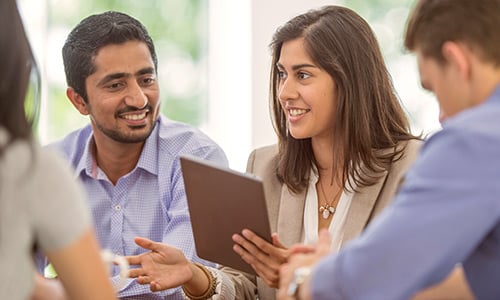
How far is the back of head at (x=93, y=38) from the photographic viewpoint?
104 inches

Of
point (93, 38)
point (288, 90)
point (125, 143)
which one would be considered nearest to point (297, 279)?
point (288, 90)

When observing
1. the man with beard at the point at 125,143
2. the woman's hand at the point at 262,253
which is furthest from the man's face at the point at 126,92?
the woman's hand at the point at 262,253

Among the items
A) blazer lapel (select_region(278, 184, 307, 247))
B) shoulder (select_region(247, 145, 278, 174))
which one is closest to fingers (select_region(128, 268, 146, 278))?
blazer lapel (select_region(278, 184, 307, 247))

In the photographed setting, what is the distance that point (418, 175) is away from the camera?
1.32 metres

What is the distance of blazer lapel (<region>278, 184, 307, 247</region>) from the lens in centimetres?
237

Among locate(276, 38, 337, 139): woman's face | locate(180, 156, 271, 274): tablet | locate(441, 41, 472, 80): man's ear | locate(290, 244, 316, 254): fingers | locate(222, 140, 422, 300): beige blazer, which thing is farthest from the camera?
locate(276, 38, 337, 139): woman's face

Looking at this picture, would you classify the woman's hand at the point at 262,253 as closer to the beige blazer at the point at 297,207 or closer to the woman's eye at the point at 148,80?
the beige blazer at the point at 297,207

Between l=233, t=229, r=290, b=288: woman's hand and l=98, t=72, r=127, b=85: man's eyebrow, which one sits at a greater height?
l=98, t=72, r=127, b=85: man's eyebrow

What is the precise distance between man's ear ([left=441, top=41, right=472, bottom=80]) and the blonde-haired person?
0.65 meters

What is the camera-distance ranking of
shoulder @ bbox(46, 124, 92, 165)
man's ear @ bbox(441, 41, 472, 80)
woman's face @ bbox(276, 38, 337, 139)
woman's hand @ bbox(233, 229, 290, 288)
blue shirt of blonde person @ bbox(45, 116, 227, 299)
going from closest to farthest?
1. man's ear @ bbox(441, 41, 472, 80)
2. woman's hand @ bbox(233, 229, 290, 288)
3. woman's face @ bbox(276, 38, 337, 139)
4. blue shirt of blonde person @ bbox(45, 116, 227, 299)
5. shoulder @ bbox(46, 124, 92, 165)

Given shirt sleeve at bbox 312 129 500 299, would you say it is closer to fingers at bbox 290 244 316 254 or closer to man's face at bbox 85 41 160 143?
fingers at bbox 290 244 316 254

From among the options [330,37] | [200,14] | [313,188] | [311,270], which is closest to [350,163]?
[313,188]

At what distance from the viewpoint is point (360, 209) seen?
230cm

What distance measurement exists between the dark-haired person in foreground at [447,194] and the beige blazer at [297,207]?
82 cm
